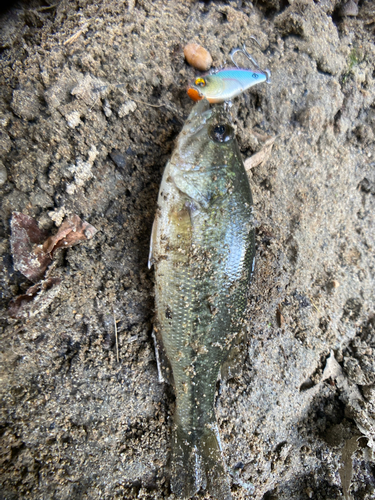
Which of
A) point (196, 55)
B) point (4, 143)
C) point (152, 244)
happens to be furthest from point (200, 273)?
point (196, 55)

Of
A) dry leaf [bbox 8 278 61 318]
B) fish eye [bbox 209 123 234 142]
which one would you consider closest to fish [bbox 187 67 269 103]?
fish eye [bbox 209 123 234 142]

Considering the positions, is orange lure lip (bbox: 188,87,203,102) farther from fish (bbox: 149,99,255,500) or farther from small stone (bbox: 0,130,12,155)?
small stone (bbox: 0,130,12,155)

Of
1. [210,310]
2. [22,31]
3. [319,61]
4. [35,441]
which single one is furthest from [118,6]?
[35,441]

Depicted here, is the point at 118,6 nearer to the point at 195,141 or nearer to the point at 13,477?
the point at 195,141

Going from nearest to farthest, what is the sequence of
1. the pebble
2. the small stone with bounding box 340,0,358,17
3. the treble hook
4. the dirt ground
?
the dirt ground → the pebble → the treble hook → the small stone with bounding box 340,0,358,17

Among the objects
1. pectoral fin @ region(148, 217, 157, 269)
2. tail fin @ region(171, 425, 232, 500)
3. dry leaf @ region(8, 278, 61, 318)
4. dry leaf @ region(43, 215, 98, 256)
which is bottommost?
tail fin @ region(171, 425, 232, 500)

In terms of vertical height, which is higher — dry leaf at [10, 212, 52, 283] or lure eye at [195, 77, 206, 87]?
lure eye at [195, 77, 206, 87]

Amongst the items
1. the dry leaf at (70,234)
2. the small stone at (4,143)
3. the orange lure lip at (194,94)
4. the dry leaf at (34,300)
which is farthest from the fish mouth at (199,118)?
the dry leaf at (34,300)

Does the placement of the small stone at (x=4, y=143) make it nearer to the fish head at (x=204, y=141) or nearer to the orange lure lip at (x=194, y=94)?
the fish head at (x=204, y=141)
